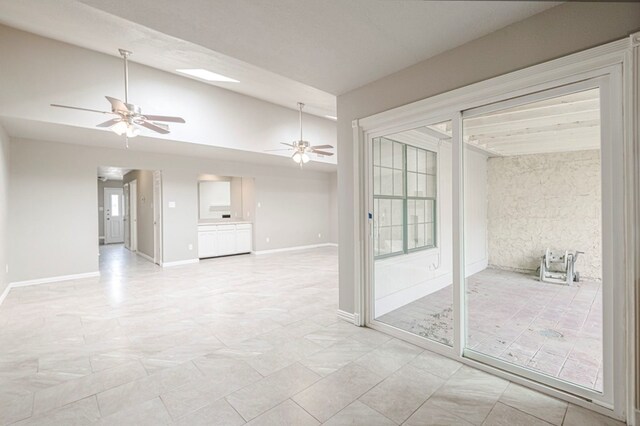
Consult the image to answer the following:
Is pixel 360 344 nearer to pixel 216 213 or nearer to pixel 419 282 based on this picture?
pixel 419 282

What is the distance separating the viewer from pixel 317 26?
2.04 metres

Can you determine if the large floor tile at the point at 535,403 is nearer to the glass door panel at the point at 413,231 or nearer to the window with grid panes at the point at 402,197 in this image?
the glass door panel at the point at 413,231

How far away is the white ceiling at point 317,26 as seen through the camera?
1828mm

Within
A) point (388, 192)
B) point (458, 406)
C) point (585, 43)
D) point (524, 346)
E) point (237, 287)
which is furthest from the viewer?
point (237, 287)

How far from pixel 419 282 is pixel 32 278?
259 inches

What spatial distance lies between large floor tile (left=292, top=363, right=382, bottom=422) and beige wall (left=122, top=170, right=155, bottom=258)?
21.7 feet

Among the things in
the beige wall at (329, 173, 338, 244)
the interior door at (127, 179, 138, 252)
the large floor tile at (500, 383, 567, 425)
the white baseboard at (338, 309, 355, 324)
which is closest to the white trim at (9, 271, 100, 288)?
the interior door at (127, 179, 138, 252)

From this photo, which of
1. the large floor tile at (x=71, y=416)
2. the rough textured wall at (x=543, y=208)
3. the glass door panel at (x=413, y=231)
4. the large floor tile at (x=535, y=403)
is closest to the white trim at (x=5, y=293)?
the large floor tile at (x=71, y=416)

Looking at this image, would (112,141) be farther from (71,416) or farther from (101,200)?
(101,200)

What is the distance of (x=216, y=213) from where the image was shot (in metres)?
9.28

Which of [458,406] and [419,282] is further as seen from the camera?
[419,282]

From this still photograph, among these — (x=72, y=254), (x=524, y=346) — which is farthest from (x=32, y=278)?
(x=524, y=346)

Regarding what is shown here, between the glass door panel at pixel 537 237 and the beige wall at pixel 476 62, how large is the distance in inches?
12.2

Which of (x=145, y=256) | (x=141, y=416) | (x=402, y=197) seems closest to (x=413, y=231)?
(x=402, y=197)
